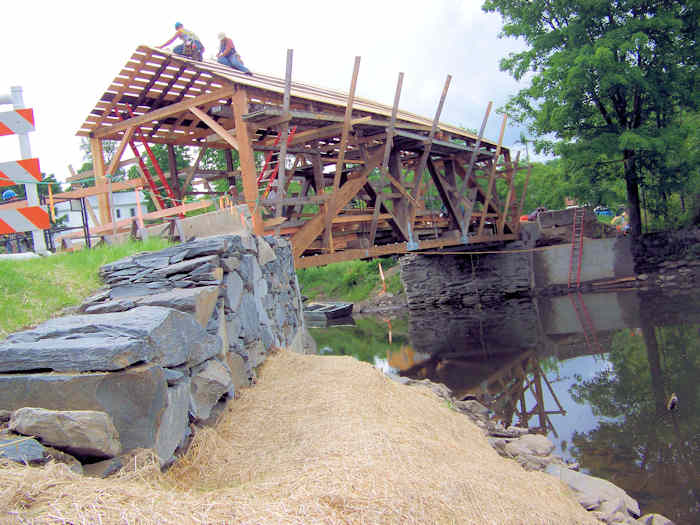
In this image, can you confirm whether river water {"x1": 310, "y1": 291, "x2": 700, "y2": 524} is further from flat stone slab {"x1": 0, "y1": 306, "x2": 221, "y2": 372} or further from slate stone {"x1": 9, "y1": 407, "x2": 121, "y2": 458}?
slate stone {"x1": 9, "y1": 407, "x2": 121, "y2": 458}

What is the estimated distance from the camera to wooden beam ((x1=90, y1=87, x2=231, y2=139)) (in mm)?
9023

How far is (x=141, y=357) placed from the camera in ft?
8.91

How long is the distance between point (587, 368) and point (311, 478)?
31.1 ft

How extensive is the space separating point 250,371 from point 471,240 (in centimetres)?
1241

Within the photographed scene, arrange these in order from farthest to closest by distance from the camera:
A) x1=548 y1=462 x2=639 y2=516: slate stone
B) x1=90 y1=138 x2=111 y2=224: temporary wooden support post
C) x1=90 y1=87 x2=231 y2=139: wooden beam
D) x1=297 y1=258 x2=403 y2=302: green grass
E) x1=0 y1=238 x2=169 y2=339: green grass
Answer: x1=297 y1=258 x2=403 y2=302: green grass
x1=90 y1=138 x2=111 y2=224: temporary wooden support post
x1=90 y1=87 x2=231 y2=139: wooden beam
x1=548 y1=462 x2=639 y2=516: slate stone
x1=0 y1=238 x2=169 y2=339: green grass

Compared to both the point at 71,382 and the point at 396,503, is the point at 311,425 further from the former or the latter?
the point at 71,382

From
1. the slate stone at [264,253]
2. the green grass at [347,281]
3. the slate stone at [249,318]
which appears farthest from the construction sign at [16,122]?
the green grass at [347,281]

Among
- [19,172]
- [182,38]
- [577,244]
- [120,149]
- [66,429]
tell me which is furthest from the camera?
[577,244]

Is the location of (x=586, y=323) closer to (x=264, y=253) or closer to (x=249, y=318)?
(x=264, y=253)

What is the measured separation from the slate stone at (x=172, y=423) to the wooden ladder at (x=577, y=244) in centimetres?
1986

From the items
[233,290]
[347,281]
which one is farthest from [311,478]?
[347,281]

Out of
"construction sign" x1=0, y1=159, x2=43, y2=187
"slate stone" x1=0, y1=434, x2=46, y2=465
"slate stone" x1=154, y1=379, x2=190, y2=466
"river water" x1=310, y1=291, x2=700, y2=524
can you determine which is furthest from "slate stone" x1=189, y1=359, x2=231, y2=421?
"river water" x1=310, y1=291, x2=700, y2=524

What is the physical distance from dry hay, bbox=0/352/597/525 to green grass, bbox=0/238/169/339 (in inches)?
59.8

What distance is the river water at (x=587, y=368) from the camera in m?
6.30
